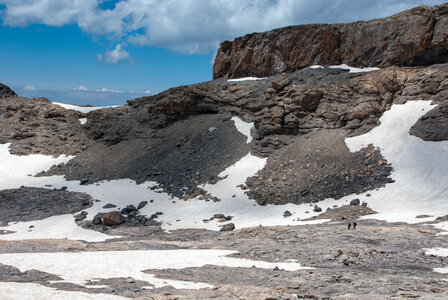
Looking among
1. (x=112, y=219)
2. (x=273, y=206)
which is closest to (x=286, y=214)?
(x=273, y=206)

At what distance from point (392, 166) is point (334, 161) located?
14.5 feet

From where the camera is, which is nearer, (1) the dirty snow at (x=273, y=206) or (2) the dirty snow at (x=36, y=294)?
(2) the dirty snow at (x=36, y=294)

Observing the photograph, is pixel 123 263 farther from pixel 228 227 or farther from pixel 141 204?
pixel 141 204

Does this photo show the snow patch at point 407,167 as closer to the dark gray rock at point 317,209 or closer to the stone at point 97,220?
the dark gray rock at point 317,209

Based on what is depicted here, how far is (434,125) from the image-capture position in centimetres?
3180

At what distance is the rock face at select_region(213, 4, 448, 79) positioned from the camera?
38250 mm

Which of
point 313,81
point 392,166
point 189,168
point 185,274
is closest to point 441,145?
point 392,166

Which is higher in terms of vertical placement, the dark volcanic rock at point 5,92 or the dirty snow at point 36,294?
the dark volcanic rock at point 5,92

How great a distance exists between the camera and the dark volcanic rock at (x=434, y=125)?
31091 millimetres

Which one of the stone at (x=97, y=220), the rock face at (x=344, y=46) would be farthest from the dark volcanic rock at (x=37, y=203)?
the rock face at (x=344, y=46)

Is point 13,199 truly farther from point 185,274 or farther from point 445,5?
point 445,5

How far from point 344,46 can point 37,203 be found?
35695 millimetres

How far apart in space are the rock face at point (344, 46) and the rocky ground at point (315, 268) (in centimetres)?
2535

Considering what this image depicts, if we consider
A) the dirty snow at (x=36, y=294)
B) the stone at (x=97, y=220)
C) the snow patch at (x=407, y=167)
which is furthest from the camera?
the stone at (x=97, y=220)
